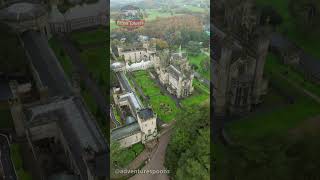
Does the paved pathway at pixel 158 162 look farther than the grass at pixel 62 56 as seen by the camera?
No

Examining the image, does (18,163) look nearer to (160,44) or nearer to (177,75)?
(177,75)

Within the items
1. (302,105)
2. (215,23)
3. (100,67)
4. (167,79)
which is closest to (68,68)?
(100,67)

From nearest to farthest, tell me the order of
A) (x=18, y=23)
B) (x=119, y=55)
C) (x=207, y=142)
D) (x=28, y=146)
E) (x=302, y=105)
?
(x=207, y=142), (x=28, y=146), (x=302, y=105), (x=119, y=55), (x=18, y=23)

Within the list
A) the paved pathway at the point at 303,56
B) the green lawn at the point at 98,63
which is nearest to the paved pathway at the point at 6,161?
the green lawn at the point at 98,63

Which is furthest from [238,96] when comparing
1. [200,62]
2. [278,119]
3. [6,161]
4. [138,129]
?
[6,161]

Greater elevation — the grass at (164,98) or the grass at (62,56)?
the grass at (62,56)

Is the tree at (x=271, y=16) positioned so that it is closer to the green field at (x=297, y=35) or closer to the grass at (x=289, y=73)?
the green field at (x=297, y=35)

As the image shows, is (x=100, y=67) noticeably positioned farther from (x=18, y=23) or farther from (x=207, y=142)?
(x=207, y=142)
